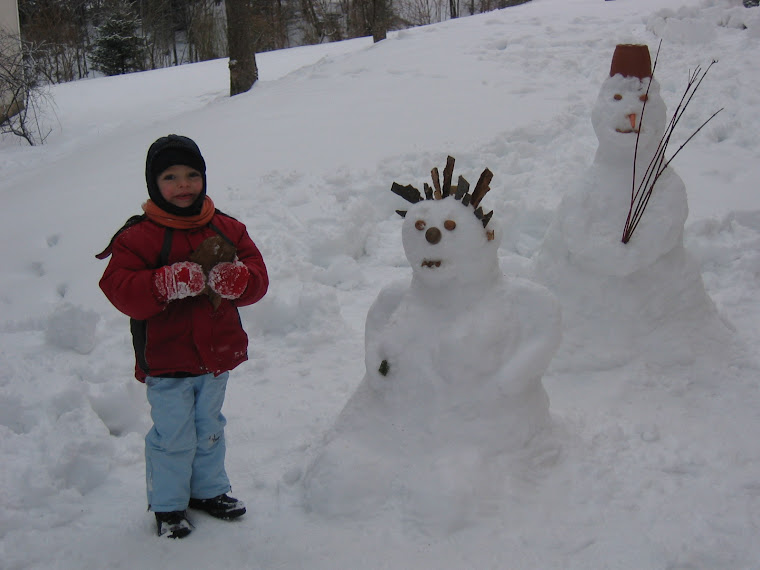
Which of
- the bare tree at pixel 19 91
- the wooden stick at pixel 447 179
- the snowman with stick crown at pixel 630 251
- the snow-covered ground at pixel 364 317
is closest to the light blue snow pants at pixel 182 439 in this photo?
the snow-covered ground at pixel 364 317

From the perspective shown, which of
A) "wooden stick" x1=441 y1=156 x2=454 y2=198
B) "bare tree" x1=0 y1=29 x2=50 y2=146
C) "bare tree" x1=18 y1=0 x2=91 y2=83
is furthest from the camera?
"bare tree" x1=18 y1=0 x2=91 y2=83

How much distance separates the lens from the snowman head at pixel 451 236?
2.36 m

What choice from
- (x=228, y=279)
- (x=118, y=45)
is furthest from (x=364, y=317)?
(x=118, y=45)

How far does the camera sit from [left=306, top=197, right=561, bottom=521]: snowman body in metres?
2.36

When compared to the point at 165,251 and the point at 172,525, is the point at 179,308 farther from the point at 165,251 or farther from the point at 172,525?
the point at 172,525

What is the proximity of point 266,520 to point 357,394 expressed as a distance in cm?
56

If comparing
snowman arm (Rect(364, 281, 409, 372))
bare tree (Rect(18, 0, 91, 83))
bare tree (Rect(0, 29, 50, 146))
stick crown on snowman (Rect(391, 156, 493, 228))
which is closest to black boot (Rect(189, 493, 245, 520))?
snowman arm (Rect(364, 281, 409, 372))

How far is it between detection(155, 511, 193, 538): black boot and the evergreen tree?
1844 cm

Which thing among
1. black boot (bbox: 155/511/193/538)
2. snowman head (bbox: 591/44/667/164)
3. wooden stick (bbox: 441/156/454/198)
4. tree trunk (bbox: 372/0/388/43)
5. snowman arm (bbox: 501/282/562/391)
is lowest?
black boot (bbox: 155/511/193/538)

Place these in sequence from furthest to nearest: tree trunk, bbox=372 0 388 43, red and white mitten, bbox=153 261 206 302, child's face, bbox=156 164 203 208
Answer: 1. tree trunk, bbox=372 0 388 43
2. child's face, bbox=156 164 203 208
3. red and white mitten, bbox=153 261 206 302

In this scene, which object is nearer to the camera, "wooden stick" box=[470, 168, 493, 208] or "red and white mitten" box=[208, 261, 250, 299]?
"red and white mitten" box=[208, 261, 250, 299]

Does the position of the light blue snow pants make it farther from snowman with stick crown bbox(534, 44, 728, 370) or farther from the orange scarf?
snowman with stick crown bbox(534, 44, 728, 370)

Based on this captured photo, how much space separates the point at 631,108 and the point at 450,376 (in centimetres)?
166

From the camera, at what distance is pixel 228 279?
2.16 metres
